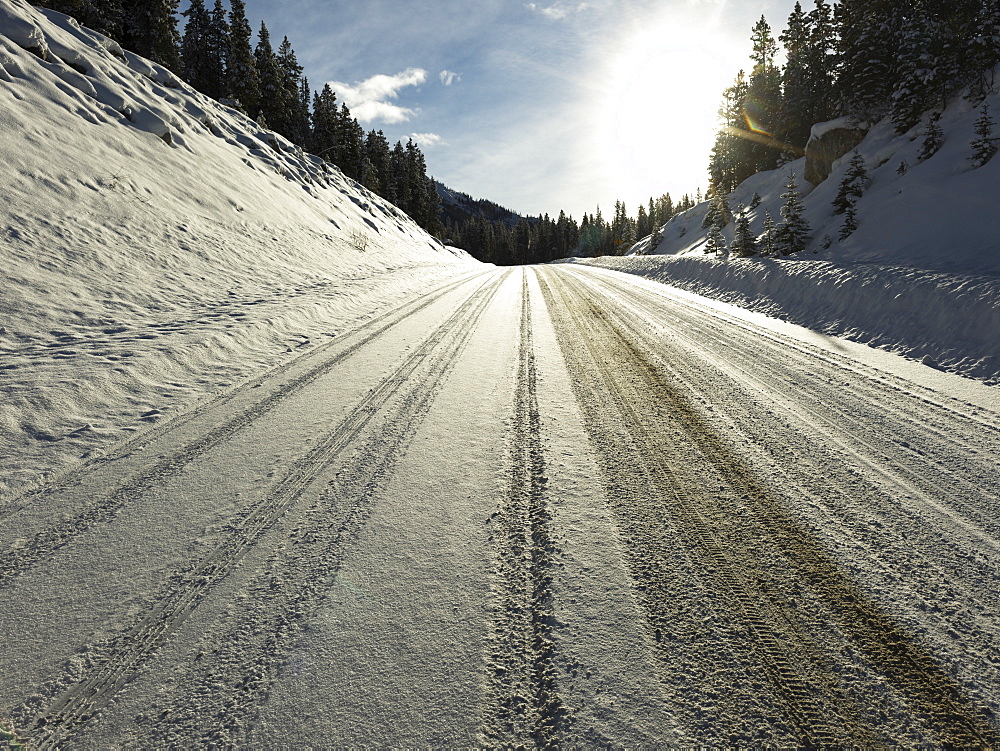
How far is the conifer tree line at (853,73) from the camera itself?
19531mm

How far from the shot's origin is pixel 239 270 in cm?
970

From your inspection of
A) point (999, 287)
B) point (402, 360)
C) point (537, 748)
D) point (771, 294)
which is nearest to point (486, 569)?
point (537, 748)

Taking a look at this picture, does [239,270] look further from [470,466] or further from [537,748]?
[537,748]

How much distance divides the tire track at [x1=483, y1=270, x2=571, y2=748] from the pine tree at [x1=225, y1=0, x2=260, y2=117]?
4331 centimetres

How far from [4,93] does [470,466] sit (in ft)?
46.0

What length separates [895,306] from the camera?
6.70 meters

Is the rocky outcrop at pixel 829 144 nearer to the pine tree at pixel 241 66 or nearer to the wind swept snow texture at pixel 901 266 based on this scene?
the wind swept snow texture at pixel 901 266

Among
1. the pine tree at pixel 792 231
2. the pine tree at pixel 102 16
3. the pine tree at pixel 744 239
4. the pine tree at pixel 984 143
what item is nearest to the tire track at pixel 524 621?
the pine tree at pixel 792 231

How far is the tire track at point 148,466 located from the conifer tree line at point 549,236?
8293cm

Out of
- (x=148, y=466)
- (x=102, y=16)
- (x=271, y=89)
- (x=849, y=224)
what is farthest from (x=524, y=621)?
(x=271, y=89)

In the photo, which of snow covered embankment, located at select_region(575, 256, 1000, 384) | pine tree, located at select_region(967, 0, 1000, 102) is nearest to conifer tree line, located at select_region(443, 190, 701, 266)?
pine tree, located at select_region(967, 0, 1000, 102)

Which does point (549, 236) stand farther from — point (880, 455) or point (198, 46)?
point (880, 455)

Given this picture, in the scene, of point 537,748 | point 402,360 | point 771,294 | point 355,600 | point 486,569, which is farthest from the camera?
point 771,294

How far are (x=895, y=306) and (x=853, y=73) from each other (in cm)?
3091
